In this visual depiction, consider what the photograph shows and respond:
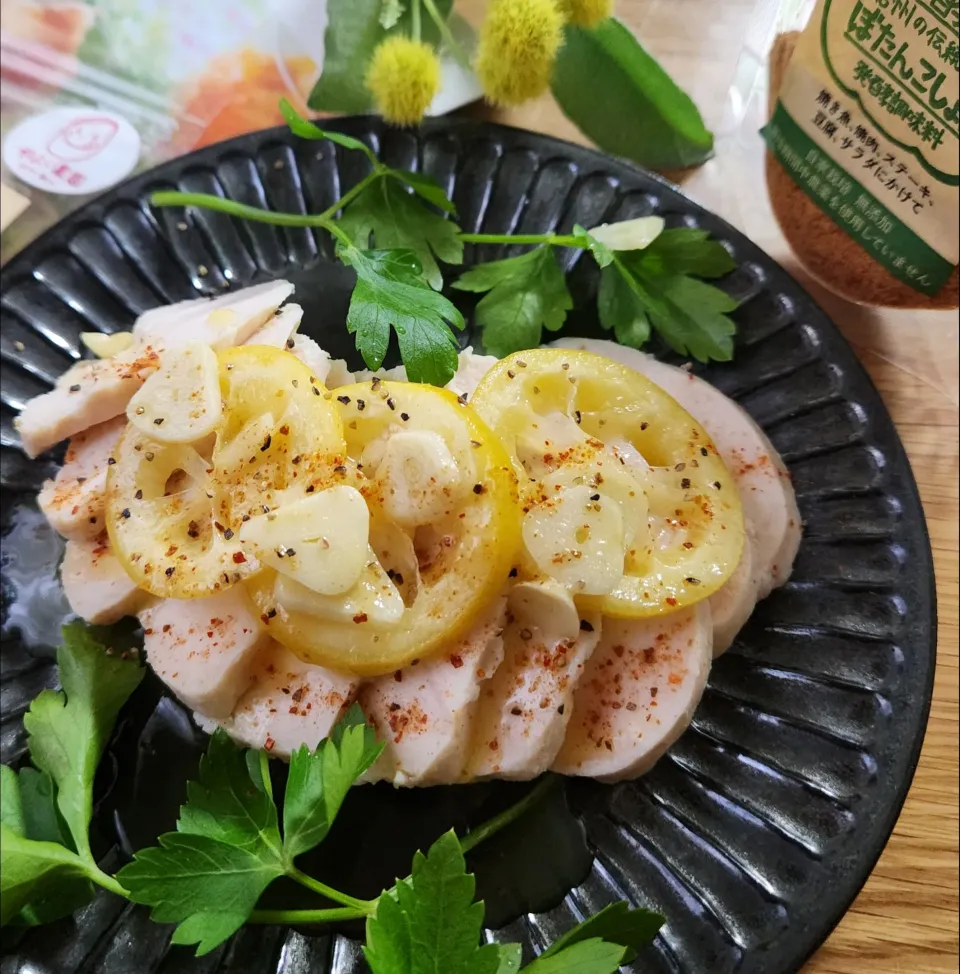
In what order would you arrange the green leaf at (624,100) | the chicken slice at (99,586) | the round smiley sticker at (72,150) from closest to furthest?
1. the chicken slice at (99,586)
2. the green leaf at (624,100)
3. the round smiley sticker at (72,150)

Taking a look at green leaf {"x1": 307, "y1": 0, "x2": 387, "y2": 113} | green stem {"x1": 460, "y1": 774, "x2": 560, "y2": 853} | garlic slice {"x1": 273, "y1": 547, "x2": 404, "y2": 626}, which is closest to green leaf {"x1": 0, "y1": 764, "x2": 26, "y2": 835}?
garlic slice {"x1": 273, "y1": 547, "x2": 404, "y2": 626}

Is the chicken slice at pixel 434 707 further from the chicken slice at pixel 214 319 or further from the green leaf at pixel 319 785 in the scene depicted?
the chicken slice at pixel 214 319

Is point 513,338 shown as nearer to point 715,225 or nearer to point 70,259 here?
point 715,225

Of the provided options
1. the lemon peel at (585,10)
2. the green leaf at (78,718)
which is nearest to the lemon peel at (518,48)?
the lemon peel at (585,10)

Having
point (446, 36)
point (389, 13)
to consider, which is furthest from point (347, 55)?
point (446, 36)

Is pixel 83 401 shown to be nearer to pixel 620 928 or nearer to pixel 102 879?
pixel 102 879

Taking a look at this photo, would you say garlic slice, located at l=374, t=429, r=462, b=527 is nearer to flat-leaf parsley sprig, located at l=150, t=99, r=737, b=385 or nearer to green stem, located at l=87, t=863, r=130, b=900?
flat-leaf parsley sprig, located at l=150, t=99, r=737, b=385
